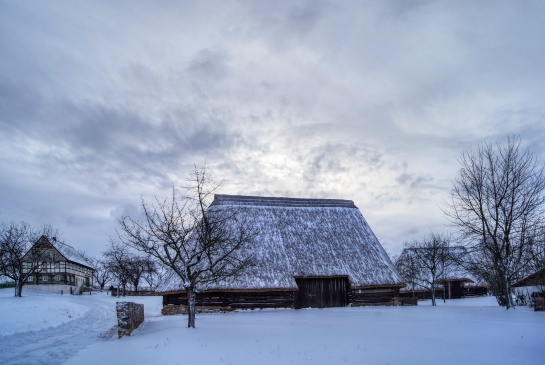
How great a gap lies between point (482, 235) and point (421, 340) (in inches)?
523

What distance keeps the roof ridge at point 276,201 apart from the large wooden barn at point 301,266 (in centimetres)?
8

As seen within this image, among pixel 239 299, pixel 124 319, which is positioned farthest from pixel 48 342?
pixel 239 299

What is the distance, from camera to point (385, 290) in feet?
89.3

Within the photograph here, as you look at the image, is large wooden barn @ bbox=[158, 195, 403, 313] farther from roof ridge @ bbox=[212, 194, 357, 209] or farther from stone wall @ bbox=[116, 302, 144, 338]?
stone wall @ bbox=[116, 302, 144, 338]

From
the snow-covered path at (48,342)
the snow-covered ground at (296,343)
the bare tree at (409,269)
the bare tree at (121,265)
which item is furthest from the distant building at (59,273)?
the snow-covered ground at (296,343)

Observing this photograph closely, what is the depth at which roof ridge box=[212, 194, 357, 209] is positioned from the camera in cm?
3136

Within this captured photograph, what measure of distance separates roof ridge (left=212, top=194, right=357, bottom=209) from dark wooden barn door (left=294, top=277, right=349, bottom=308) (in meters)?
8.14

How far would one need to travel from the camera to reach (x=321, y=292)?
2642 centimetres

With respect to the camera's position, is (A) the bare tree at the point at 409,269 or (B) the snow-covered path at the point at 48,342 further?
(A) the bare tree at the point at 409,269

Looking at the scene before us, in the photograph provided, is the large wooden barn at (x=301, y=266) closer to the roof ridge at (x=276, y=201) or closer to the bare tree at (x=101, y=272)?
the roof ridge at (x=276, y=201)

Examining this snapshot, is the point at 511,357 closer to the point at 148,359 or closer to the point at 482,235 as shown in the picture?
the point at 148,359

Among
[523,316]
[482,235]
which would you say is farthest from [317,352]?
[482,235]

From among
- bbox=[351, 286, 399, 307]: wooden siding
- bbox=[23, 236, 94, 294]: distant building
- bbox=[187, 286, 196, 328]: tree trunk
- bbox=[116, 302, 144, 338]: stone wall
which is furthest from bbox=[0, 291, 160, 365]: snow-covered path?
bbox=[23, 236, 94, 294]: distant building

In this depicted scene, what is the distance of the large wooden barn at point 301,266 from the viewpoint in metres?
24.2
